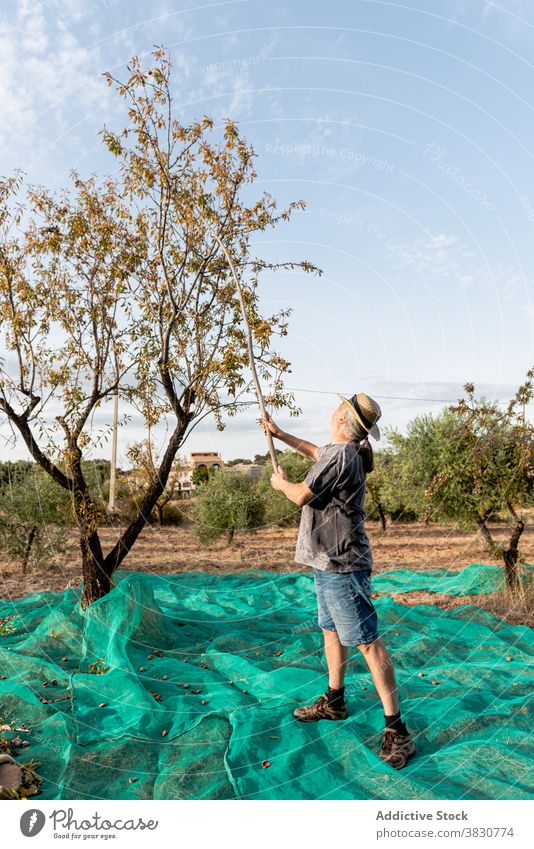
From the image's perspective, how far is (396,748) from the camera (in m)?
4.01

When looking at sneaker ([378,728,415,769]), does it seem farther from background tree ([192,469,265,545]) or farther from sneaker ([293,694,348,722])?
background tree ([192,469,265,545])

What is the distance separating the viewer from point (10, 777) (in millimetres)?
3764

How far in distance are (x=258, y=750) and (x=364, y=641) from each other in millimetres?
987

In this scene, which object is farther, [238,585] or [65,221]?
[238,585]

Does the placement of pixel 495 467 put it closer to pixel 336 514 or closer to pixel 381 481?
pixel 336 514

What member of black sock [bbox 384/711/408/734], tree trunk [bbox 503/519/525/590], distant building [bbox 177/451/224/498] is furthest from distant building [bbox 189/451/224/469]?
black sock [bbox 384/711/408/734]

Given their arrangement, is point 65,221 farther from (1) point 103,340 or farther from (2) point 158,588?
(2) point 158,588

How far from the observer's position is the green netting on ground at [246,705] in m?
3.83

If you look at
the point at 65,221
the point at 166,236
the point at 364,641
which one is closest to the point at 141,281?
the point at 166,236
